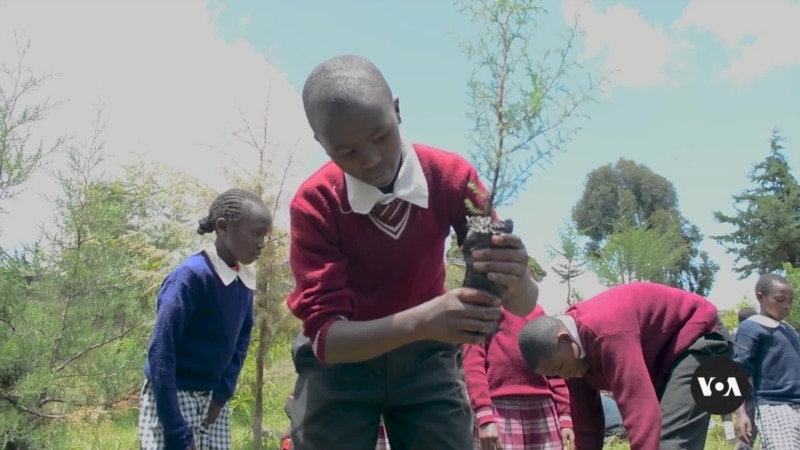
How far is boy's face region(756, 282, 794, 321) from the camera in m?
5.88

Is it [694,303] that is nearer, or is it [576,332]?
[576,332]

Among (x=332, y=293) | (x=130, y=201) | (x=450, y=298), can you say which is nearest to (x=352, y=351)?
(x=332, y=293)

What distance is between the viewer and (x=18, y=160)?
16.3 feet

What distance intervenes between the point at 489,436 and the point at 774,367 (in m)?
2.66

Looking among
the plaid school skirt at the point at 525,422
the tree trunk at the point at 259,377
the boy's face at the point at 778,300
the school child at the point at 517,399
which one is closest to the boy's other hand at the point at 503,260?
the school child at the point at 517,399

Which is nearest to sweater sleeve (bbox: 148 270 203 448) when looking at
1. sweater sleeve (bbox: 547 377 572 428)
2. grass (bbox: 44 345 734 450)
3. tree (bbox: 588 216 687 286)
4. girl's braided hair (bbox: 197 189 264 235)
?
girl's braided hair (bbox: 197 189 264 235)

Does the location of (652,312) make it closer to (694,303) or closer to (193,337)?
(694,303)

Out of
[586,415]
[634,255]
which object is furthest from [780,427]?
[634,255]

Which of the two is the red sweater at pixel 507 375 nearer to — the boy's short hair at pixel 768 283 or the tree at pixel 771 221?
the boy's short hair at pixel 768 283

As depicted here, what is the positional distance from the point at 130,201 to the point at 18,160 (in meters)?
1.01

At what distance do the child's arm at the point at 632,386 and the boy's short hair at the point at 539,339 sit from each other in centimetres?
18

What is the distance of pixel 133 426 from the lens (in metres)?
8.48

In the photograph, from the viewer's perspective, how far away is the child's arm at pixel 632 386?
121 inches

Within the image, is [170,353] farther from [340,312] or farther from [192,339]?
[340,312]
